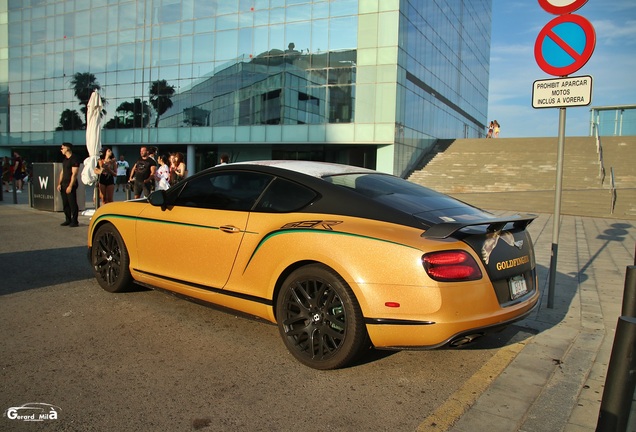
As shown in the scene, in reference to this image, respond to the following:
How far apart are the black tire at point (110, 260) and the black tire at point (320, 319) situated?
2218 mm

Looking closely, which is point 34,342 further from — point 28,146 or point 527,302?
point 28,146

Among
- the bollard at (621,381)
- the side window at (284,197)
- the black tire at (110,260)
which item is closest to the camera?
the bollard at (621,381)

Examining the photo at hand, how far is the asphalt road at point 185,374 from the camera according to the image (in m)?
2.89

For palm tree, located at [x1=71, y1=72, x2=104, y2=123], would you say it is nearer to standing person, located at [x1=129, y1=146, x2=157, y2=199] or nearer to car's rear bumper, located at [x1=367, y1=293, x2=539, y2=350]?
standing person, located at [x1=129, y1=146, x2=157, y2=199]

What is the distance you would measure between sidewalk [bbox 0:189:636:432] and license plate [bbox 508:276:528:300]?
1.80ft

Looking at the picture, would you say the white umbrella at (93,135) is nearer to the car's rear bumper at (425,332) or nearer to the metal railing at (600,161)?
the car's rear bumper at (425,332)

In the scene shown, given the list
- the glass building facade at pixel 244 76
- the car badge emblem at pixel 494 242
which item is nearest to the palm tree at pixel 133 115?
the glass building facade at pixel 244 76

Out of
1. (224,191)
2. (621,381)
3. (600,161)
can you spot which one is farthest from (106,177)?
(600,161)

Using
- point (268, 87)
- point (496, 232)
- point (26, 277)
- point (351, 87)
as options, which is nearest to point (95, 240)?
point (26, 277)

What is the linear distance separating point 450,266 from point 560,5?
341 cm

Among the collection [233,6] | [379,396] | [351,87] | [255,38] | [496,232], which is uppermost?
[233,6]

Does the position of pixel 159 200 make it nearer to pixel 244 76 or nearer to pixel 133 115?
pixel 244 76

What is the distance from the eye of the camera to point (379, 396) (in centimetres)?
324

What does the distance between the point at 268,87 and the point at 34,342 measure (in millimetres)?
30592
